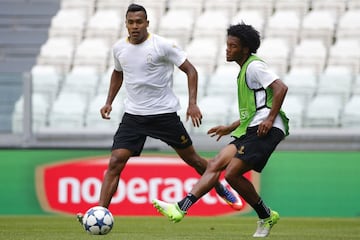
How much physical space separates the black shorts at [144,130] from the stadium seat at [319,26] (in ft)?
32.7

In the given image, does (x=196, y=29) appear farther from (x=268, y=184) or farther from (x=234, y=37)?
(x=234, y=37)

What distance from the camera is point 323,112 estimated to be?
1750 centimetres

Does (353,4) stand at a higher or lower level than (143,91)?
lower

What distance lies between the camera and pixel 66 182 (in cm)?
1752

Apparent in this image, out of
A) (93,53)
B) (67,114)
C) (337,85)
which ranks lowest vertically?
(67,114)

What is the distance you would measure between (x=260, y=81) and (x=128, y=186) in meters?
6.89

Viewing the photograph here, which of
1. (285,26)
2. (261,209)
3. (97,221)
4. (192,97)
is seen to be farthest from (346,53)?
(97,221)

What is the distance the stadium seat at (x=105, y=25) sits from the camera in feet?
75.1

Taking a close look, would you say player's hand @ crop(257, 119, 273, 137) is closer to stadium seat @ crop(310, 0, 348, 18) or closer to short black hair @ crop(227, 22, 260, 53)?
short black hair @ crop(227, 22, 260, 53)

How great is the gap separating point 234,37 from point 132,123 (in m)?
1.60

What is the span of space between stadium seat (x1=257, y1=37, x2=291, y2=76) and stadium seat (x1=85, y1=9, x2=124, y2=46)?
3.17m

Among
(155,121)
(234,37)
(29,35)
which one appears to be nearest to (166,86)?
(155,121)

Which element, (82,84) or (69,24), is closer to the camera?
(82,84)

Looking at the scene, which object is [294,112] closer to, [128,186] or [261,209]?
[128,186]
